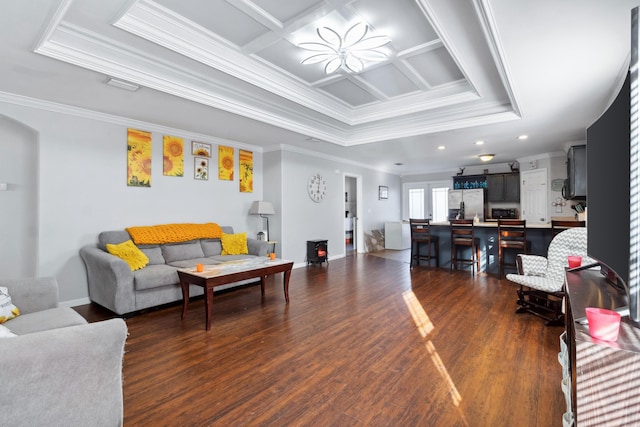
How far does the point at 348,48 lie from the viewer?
3021mm

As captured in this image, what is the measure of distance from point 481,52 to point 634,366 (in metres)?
2.81

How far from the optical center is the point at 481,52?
287 cm

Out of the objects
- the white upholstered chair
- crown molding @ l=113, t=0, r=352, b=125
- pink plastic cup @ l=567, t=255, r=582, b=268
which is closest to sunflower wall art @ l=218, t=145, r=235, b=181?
crown molding @ l=113, t=0, r=352, b=125

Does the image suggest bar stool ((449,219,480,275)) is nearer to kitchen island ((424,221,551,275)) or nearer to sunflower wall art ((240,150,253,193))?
kitchen island ((424,221,551,275))

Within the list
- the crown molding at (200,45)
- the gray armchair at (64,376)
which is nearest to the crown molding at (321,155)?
the crown molding at (200,45)

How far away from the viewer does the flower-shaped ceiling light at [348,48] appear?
2.82 metres

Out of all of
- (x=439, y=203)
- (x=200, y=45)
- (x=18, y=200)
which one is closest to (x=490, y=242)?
(x=439, y=203)

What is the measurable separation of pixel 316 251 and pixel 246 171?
6.87 ft

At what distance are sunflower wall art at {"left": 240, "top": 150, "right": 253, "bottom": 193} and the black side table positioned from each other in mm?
1636

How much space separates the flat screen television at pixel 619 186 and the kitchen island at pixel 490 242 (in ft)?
12.1

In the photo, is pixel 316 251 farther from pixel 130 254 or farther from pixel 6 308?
pixel 6 308

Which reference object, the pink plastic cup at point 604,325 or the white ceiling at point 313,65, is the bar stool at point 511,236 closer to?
the white ceiling at point 313,65

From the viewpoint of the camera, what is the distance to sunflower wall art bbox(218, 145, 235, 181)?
550 centimetres

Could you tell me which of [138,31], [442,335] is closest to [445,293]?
[442,335]
